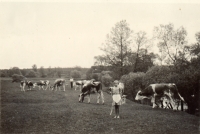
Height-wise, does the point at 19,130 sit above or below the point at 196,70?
below

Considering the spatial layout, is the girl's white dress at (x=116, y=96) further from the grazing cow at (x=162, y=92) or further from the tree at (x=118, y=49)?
the tree at (x=118, y=49)

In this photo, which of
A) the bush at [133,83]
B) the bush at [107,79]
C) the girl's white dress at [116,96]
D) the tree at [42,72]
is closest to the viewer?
the girl's white dress at [116,96]

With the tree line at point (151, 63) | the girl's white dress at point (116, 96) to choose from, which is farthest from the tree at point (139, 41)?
the girl's white dress at point (116, 96)

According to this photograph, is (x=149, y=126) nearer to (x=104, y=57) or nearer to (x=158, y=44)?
(x=158, y=44)

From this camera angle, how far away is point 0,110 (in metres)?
11.8

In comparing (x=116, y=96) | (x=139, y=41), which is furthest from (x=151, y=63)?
(x=116, y=96)

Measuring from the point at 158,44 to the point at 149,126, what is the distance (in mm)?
17463

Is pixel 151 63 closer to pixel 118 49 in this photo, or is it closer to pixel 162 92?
pixel 118 49

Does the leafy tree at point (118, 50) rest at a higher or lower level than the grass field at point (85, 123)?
higher

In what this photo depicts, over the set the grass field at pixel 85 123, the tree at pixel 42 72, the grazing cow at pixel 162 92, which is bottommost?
the grass field at pixel 85 123

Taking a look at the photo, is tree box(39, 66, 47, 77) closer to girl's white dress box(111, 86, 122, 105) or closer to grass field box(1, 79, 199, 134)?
grass field box(1, 79, 199, 134)

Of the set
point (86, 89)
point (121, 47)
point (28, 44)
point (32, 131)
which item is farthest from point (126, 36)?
point (32, 131)

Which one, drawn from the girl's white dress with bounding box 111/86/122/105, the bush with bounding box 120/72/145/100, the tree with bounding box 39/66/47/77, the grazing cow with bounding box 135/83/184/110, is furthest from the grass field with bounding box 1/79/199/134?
the tree with bounding box 39/66/47/77

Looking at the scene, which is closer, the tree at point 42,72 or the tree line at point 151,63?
the tree line at point 151,63
